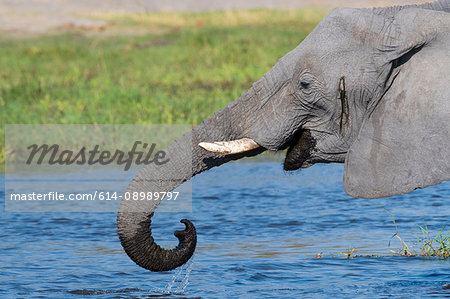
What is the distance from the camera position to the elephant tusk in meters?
4.71

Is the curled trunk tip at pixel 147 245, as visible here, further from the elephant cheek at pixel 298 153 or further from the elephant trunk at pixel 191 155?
the elephant cheek at pixel 298 153

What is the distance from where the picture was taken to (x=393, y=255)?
22.3ft

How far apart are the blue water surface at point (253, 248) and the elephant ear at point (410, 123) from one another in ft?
3.85

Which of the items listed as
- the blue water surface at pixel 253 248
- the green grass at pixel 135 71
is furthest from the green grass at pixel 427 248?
the green grass at pixel 135 71

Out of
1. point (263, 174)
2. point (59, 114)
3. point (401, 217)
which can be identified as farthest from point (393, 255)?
point (59, 114)

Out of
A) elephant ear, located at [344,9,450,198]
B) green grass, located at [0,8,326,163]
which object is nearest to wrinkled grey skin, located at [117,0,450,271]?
elephant ear, located at [344,9,450,198]

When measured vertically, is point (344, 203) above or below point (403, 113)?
below

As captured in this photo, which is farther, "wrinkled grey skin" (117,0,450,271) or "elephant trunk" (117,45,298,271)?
"elephant trunk" (117,45,298,271)

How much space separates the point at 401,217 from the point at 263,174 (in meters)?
2.83

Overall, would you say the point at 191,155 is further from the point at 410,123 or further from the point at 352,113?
the point at 410,123

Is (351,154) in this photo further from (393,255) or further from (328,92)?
(393,255)

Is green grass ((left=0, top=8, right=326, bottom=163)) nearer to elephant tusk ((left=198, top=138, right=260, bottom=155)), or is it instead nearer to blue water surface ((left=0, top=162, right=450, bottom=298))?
blue water surface ((left=0, top=162, right=450, bottom=298))

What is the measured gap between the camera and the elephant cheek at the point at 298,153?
493 cm

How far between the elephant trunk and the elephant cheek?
0.58ft
